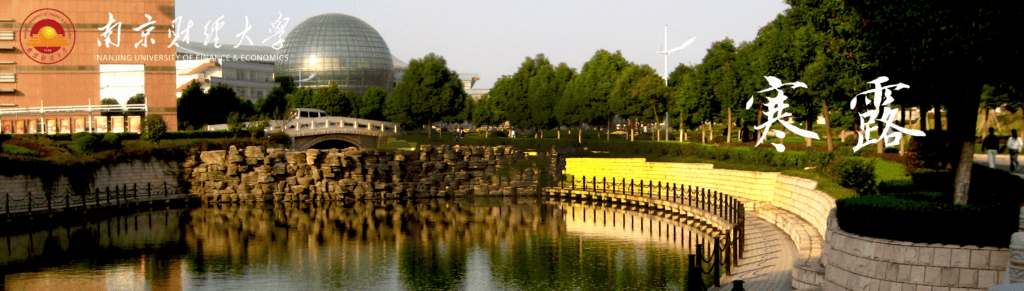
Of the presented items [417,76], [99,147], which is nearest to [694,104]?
[417,76]

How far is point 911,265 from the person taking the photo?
13406 millimetres

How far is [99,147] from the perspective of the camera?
41.5 metres

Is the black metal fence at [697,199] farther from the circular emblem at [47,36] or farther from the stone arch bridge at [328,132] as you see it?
the circular emblem at [47,36]

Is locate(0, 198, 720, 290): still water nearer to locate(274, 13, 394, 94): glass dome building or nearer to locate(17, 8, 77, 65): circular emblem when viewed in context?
locate(17, 8, 77, 65): circular emblem

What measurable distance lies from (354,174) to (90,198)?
562 inches

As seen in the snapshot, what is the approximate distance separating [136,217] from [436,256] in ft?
60.1

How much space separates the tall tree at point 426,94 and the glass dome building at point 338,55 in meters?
51.3

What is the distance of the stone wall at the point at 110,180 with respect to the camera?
33.9 metres

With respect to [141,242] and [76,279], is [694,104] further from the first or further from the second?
[76,279]

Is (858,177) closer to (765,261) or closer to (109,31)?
(765,261)

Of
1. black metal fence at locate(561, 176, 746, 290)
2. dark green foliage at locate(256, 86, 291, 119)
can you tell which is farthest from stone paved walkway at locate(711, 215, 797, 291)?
dark green foliage at locate(256, 86, 291, 119)

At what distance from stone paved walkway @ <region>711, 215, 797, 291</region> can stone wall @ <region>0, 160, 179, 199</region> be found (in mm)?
28348

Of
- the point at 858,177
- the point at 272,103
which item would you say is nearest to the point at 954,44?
the point at 858,177

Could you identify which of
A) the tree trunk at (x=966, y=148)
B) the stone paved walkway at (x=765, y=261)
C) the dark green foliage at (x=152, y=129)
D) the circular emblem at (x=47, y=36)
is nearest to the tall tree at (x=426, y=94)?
the circular emblem at (x=47, y=36)
